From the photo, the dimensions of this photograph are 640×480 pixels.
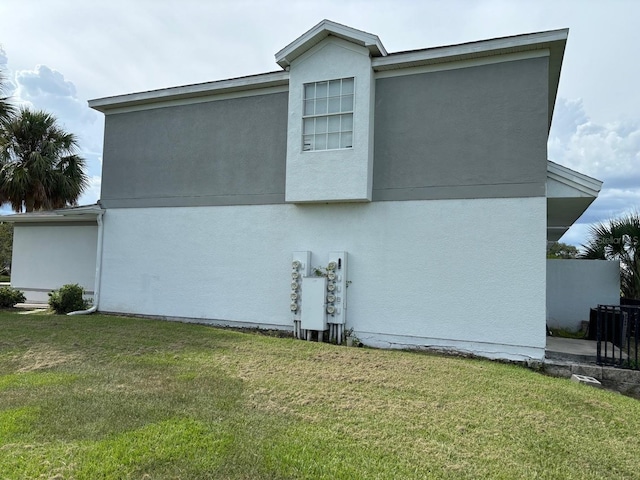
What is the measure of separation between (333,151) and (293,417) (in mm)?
5951

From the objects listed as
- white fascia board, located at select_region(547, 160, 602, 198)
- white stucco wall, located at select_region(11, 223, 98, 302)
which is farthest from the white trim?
white stucco wall, located at select_region(11, 223, 98, 302)

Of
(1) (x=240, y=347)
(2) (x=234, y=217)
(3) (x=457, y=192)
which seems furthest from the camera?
(2) (x=234, y=217)

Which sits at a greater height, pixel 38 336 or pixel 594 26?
pixel 594 26

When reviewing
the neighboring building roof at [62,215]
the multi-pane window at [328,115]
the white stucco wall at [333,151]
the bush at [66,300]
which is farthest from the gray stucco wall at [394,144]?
the bush at [66,300]

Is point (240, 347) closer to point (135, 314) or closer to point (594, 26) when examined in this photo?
point (135, 314)

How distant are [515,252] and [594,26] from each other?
5.72 meters

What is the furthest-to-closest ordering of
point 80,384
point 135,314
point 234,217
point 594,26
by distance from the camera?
point 135,314, point 234,217, point 594,26, point 80,384

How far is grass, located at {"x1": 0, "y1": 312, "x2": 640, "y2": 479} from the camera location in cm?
345

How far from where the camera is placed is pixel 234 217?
10172 mm

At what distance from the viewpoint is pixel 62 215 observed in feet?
40.7

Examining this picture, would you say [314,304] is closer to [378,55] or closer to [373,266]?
[373,266]

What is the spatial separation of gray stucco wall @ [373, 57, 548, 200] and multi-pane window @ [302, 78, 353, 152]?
67 cm

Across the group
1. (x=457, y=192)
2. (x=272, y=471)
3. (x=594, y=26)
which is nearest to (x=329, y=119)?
(x=457, y=192)

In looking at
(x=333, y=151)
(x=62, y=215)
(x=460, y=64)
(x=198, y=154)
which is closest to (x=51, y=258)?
(x=62, y=215)
